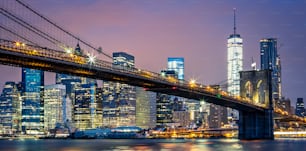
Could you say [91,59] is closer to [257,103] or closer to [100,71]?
[100,71]

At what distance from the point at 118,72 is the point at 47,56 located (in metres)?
11.6

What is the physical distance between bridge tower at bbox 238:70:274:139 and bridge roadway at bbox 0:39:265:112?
4.48m

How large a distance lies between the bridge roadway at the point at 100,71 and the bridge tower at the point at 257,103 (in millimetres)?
4476

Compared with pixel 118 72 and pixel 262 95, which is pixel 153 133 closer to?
pixel 262 95

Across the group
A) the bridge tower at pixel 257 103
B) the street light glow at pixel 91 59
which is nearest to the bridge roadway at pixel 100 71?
the street light glow at pixel 91 59

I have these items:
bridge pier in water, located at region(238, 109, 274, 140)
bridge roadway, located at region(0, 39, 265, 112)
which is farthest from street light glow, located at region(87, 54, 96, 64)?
bridge pier in water, located at region(238, 109, 274, 140)

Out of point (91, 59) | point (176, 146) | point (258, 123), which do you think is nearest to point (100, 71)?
point (91, 59)

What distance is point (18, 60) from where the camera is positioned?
170 feet

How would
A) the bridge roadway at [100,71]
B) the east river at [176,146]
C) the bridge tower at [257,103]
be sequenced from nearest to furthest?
1. the bridge roadway at [100,71]
2. the east river at [176,146]
3. the bridge tower at [257,103]

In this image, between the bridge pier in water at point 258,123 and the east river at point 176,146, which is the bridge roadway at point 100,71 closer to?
the bridge pier in water at point 258,123

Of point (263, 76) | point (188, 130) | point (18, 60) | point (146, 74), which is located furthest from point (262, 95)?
point (188, 130)

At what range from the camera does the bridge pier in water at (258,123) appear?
94.3 metres

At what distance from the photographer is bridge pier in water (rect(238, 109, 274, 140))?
309 ft

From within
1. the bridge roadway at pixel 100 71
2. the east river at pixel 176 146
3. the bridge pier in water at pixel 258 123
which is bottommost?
the east river at pixel 176 146
